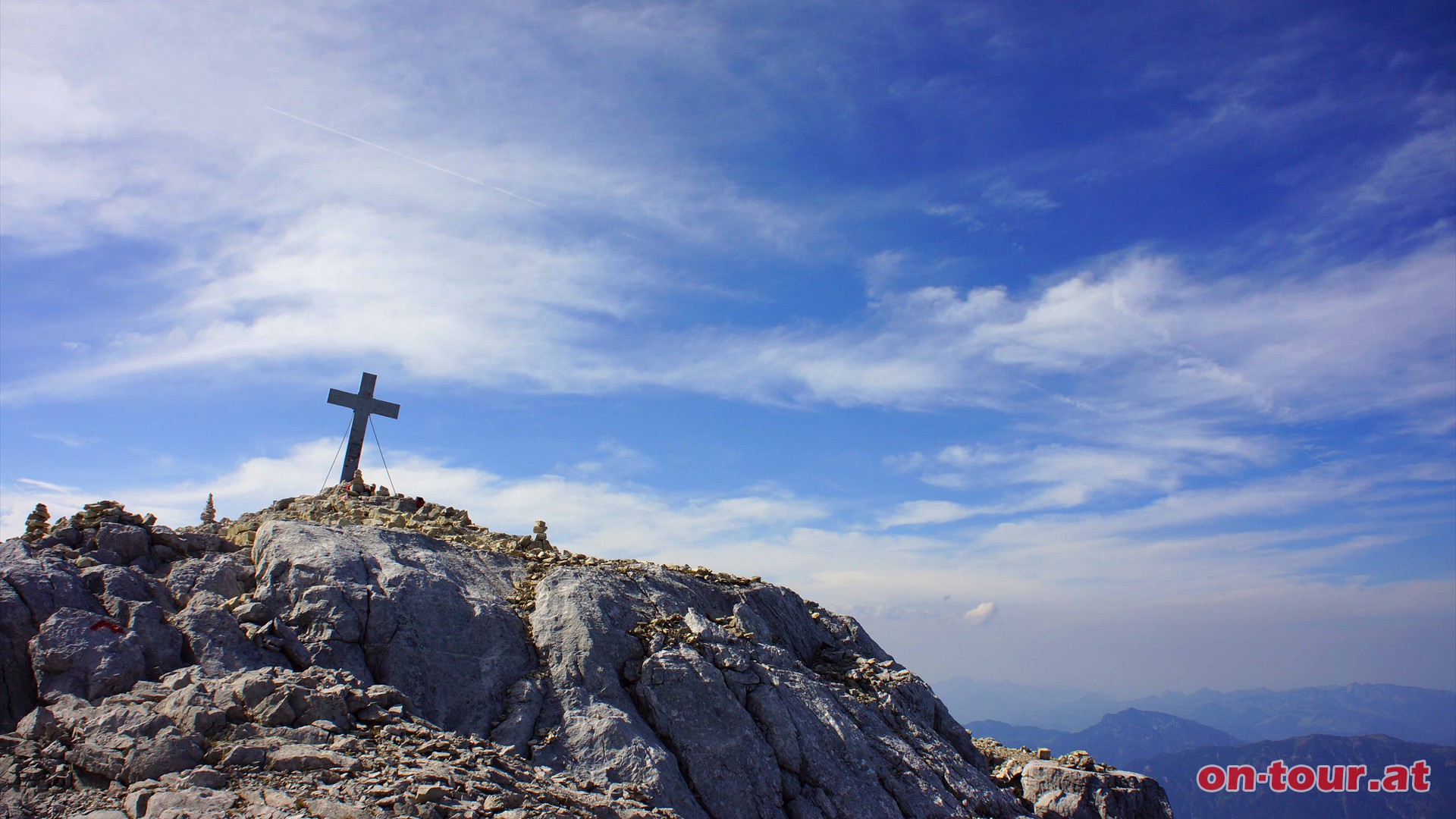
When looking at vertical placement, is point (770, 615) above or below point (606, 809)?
above

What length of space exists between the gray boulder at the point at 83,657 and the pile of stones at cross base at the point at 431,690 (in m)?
0.04

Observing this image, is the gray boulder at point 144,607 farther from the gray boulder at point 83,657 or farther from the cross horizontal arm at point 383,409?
the cross horizontal arm at point 383,409

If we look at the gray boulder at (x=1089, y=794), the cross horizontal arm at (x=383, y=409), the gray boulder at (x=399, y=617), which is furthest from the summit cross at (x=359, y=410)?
the gray boulder at (x=1089, y=794)

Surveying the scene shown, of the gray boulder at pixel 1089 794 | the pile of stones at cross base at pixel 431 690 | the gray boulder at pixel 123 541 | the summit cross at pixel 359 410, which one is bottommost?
the gray boulder at pixel 1089 794

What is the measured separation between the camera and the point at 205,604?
49.8ft

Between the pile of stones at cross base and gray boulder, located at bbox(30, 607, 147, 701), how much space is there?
0.04 metres

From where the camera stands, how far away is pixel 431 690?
15555 mm

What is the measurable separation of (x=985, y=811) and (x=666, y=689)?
8.29 m

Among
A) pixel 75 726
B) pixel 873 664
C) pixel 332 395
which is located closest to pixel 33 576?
pixel 75 726

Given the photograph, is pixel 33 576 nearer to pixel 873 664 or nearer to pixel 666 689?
pixel 666 689

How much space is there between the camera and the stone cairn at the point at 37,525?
16.4 m

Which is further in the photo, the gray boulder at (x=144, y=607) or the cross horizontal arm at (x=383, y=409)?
the cross horizontal arm at (x=383, y=409)

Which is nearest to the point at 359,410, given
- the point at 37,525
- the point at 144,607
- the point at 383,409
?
the point at 383,409

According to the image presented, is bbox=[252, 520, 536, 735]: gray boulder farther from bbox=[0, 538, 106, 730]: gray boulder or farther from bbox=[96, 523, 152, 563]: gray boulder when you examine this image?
bbox=[0, 538, 106, 730]: gray boulder
